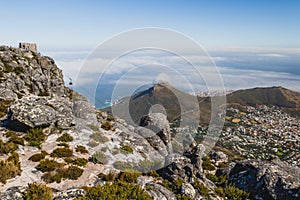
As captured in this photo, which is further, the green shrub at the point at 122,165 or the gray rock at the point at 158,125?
the gray rock at the point at 158,125

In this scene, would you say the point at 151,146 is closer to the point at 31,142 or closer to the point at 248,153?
the point at 31,142

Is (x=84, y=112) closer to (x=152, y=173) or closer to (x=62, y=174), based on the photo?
(x=62, y=174)

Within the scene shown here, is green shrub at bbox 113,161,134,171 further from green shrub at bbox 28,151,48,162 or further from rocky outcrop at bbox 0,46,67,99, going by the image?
rocky outcrop at bbox 0,46,67,99

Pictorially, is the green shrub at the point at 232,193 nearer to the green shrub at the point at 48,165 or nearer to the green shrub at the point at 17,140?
the green shrub at the point at 48,165

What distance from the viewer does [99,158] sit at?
21.2m

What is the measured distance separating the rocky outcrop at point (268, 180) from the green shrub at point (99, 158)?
14.4 metres

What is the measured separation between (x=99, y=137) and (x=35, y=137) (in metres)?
6.67

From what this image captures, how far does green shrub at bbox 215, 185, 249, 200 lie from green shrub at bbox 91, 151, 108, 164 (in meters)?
11.7

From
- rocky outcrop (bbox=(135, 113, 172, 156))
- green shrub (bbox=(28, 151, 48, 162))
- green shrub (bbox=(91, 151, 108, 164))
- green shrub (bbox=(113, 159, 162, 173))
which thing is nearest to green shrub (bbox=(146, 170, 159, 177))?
green shrub (bbox=(113, 159, 162, 173))

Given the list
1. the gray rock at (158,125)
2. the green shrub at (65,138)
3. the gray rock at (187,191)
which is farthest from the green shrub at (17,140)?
the gray rock at (187,191)

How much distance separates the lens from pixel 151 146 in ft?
92.3

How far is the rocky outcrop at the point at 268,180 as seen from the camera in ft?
66.5

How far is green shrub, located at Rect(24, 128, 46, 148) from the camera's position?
21759mm

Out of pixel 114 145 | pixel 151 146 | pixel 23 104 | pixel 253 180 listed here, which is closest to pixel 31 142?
pixel 23 104
